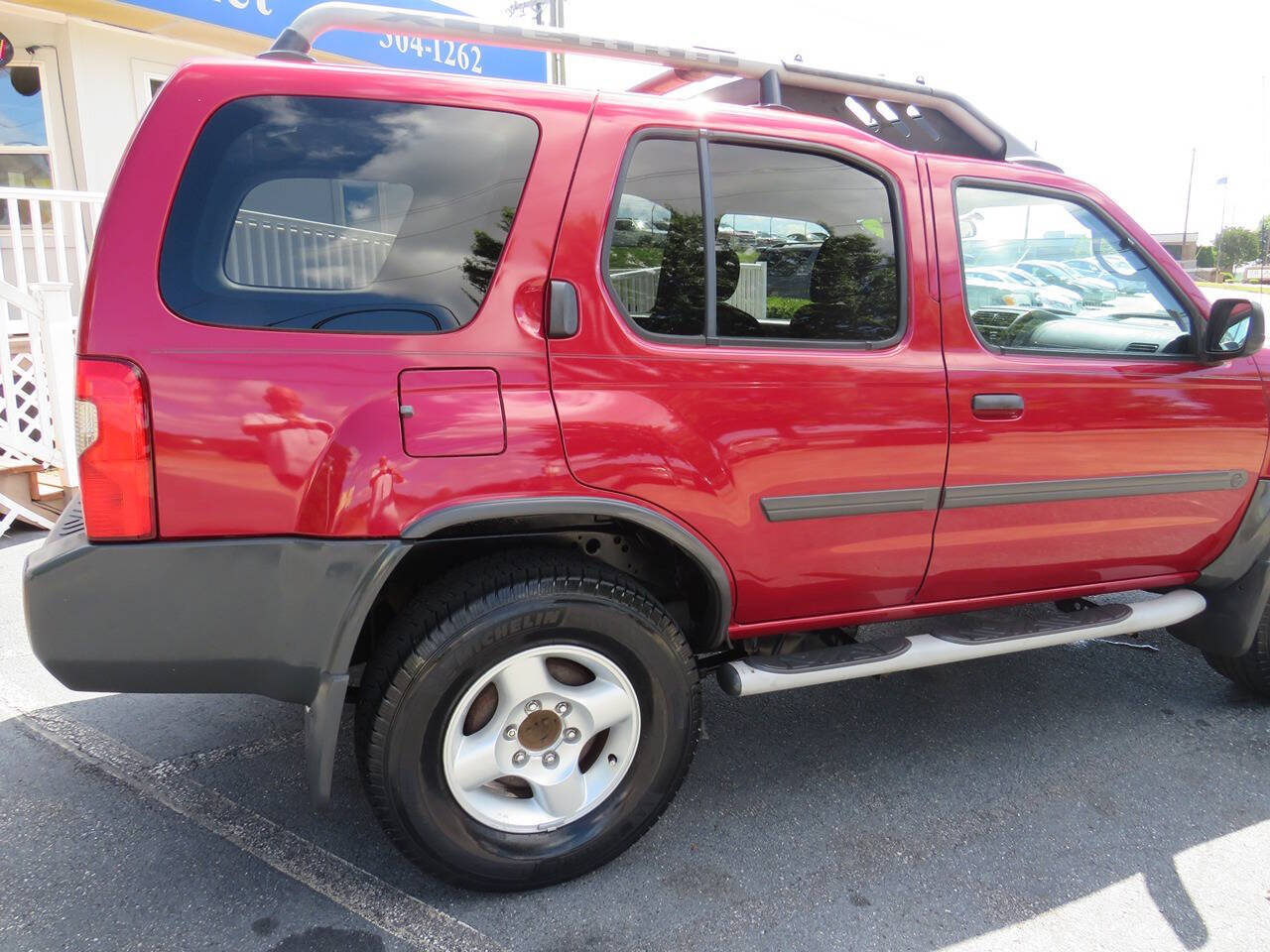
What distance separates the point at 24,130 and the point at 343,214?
878 centimetres

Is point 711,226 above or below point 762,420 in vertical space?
above

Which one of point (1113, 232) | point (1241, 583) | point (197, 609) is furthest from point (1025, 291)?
point (197, 609)

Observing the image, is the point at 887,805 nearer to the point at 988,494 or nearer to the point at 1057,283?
the point at 988,494

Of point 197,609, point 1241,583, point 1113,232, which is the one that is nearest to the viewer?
point 197,609

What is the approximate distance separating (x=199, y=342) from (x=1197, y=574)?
3.27 meters

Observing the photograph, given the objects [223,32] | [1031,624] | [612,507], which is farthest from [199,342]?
[223,32]

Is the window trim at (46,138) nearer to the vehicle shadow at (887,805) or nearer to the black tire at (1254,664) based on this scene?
the vehicle shadow at (887,805)

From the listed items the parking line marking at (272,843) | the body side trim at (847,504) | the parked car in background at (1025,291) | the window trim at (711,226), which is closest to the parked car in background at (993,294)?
the parked car in background at (1025,291)

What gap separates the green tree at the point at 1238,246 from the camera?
250ft

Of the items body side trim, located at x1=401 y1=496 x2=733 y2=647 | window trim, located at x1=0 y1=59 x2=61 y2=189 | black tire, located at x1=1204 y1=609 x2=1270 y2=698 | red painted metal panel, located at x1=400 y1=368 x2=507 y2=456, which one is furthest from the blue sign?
black tire, located at x1=1204 y1=609 x2=1270 y2=698

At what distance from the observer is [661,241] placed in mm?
2420

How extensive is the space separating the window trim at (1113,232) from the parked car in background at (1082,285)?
15 centimetres

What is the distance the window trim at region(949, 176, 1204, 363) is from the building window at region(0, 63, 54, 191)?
30.1 feet

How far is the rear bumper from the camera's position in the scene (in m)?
2.06
